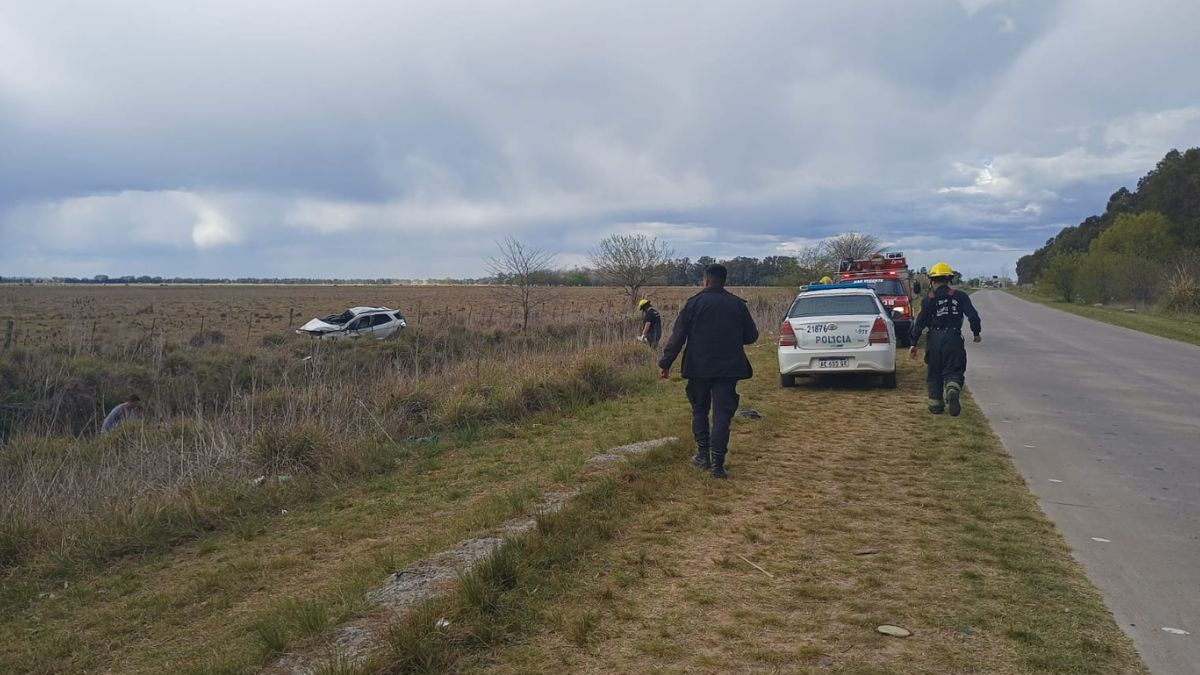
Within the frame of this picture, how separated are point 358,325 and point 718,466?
22.8m

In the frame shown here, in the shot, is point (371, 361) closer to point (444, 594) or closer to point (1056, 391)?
point (1056, 391)

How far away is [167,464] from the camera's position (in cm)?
781

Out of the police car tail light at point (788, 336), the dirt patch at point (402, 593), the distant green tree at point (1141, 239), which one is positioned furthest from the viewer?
the distant green tree at point (1141, 239)

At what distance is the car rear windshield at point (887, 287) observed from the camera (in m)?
17.8

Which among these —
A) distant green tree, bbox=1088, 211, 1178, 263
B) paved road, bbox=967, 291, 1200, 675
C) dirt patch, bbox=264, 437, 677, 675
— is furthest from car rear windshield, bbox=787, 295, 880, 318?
distant green tree, bbox=1088, 211, 1178, 263

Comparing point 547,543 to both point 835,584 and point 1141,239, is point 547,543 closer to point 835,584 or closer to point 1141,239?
point 835,584

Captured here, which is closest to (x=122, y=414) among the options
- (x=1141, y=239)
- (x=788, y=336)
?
(x=788, y=336)

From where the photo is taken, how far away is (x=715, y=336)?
21.6 ft

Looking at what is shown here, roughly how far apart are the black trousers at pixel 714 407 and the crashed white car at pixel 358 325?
828 inches

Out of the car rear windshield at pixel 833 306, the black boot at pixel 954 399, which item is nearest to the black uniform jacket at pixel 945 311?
the black boot at pixel 954 399

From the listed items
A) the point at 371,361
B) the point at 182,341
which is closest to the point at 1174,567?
the point at 371,361

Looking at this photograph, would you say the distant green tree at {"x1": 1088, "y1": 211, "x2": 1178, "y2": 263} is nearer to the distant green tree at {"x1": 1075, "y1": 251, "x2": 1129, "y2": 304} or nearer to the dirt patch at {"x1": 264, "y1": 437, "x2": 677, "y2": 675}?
the distant green tree at {"x1": 1075, "y1": 251, "x2": 1129, "y2": 304}

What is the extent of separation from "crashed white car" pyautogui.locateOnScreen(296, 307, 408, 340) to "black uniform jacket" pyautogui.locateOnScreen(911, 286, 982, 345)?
20.3 metres

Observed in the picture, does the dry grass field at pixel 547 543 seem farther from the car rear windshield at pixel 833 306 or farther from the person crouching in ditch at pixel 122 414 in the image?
the car rear windshield at pixel 833 306
